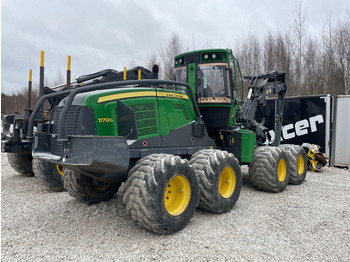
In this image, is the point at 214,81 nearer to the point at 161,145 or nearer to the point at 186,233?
the point at 161,145

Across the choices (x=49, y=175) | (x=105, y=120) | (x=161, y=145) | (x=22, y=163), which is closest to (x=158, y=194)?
(x=161, y=145)

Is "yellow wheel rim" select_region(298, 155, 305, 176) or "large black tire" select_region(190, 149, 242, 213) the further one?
"yellow wheel rim" select_region(298, 155, 305, 176)

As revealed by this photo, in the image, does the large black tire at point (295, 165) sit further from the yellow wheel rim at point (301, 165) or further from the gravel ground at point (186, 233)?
the gravel ground at point (186, 233)

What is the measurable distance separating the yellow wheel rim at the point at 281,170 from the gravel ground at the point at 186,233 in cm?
73

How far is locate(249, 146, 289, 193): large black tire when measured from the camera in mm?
6032

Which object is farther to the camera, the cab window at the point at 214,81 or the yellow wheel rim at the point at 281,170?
the yellow wheel rim at the point at 281,170

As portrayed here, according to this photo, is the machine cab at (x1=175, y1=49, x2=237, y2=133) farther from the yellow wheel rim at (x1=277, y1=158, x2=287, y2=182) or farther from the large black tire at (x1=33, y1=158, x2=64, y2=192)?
the large black tire at (x1=33, y1=158, x2=64, y2=192)

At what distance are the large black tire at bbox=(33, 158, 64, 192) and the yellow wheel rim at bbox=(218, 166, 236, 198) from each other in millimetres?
3414

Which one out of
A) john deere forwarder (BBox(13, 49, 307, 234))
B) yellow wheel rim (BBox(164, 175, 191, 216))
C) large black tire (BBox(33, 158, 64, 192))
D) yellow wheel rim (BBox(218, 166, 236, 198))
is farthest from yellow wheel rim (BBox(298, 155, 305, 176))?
large black tire (BBox(33, 158, 64, 192))

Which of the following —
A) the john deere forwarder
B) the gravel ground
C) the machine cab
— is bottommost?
the gravel ground

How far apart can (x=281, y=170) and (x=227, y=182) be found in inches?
86.9

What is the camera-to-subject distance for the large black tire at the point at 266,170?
603 cm

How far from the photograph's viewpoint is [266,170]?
19.8 ft

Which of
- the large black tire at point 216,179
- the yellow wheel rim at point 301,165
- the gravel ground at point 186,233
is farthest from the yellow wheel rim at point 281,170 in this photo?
→ the large black tire at point 216,179
